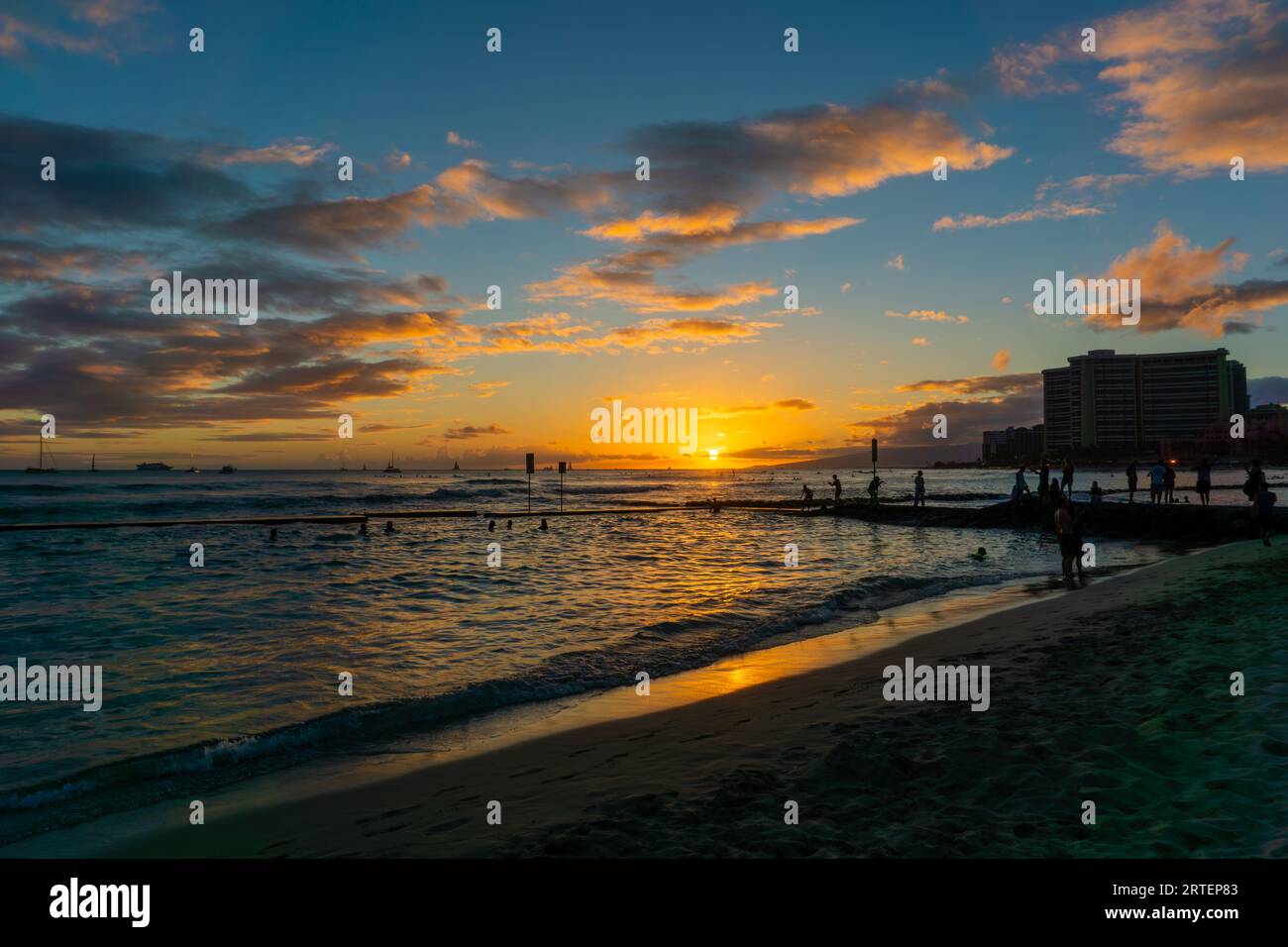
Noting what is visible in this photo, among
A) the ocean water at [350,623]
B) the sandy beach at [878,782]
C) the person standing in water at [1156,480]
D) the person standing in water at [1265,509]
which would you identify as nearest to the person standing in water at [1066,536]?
the ocean water at [350,623]

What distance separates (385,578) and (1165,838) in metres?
21.6

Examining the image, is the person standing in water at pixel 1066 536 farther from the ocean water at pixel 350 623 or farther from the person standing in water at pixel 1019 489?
the person standing in water at pixel 1019 489

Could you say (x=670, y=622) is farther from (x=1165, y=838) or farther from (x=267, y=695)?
(x=1165, y=838)

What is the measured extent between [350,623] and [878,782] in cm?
1298

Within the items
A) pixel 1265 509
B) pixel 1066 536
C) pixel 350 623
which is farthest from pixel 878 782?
pixel 1265 509

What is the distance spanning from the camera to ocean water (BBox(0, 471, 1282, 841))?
848cm

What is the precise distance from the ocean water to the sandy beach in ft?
6.84

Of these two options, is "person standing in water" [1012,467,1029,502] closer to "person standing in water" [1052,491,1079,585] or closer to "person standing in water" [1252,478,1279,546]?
"person standing in water" [1252,478,1279,546]

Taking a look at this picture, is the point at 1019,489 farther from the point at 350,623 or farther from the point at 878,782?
the point at 878,782

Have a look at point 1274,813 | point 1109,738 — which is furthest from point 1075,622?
point 1274,813

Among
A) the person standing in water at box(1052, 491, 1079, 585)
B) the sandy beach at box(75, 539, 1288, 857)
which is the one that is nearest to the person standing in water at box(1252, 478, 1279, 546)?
the person standing in water at box(1052, 491, 1079, 585)

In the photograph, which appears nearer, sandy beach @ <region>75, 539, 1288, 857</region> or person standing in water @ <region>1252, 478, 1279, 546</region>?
sandy beach @ <region>75, 539, 1288, 857</region>

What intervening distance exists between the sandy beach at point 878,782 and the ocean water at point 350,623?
6.84 ft

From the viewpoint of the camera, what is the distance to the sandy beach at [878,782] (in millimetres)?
4891
